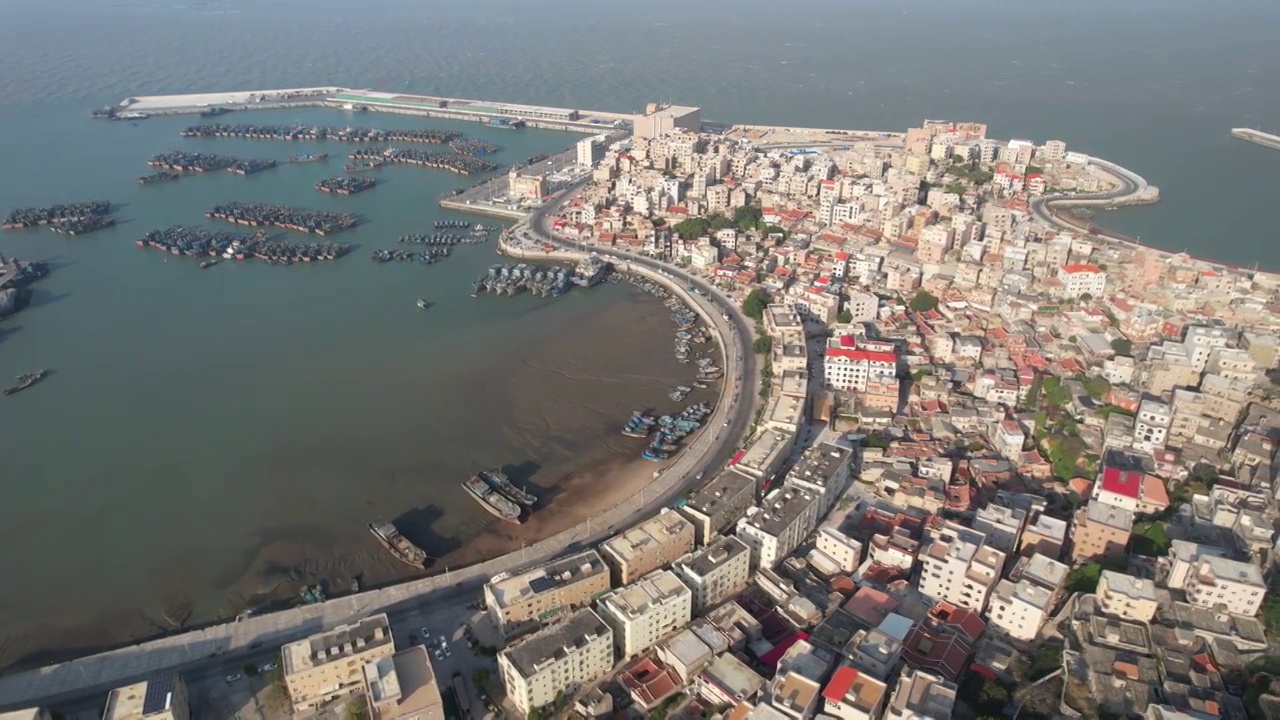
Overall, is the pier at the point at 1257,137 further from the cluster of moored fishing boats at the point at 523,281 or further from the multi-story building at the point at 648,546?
the multi-story building at the point at 648,546

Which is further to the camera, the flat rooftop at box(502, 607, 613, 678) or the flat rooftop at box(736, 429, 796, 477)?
the flat rooftop at box(736, 429, 796, 477)

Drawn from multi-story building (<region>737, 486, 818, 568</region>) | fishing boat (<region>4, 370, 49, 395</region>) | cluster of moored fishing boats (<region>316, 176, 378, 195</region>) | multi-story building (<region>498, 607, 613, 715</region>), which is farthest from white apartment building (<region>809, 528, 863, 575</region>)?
cluster of moored fishing boats (<region>316, 176, 378, 195</region>)

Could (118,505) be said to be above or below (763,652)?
below

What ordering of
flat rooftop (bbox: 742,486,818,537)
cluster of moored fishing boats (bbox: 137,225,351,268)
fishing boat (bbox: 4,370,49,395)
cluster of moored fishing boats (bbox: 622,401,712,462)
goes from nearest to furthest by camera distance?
flat rooftop (bbox: 742,486,818,537), cluster of moored fishing boats (bbox: 622,401,712,462), fishing boat (bbox: 4,370,49,395), cluster of moored fishing boats (bbox: 137,225,351,268)

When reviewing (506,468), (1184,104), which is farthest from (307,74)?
(1184,104)

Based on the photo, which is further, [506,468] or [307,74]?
[307,74]

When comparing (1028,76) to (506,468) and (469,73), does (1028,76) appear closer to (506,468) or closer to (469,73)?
(469,73)

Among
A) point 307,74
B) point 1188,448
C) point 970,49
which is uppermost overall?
point 970,49

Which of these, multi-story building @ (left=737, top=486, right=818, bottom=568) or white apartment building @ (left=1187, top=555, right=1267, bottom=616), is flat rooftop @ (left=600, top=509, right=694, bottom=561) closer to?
multi-story building @ (left=737, top=486, right=818, bottom=568)
